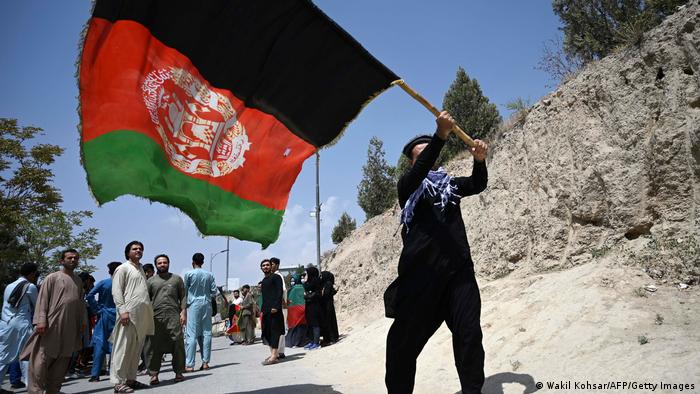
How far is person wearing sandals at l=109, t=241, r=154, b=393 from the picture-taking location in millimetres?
6137

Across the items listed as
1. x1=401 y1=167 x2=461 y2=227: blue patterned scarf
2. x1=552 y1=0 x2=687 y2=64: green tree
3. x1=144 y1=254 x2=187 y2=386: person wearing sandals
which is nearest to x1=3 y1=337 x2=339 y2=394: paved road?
x1=144 y1=254 x2=187 y2=386: person wearing sandals

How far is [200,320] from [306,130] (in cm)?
534

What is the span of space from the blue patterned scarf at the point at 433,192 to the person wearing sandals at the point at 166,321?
510cm

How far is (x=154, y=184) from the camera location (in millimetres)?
4516

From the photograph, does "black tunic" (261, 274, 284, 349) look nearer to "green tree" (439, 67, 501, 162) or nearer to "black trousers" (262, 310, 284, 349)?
"black trousers" (262, 310, 284, 349)

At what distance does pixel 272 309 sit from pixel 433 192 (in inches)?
249

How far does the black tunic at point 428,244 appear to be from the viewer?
11.6 ft

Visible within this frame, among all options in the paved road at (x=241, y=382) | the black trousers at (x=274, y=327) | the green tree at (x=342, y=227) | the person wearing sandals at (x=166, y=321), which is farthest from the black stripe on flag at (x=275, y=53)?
the green tree at (x=342, y=227)

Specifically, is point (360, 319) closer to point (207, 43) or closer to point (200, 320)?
point (200, 320)

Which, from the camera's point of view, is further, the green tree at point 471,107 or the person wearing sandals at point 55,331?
the green tree at point 471,107

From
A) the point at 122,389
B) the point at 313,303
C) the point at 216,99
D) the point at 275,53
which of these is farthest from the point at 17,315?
the point at 275,53

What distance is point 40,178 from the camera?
64.1 feet

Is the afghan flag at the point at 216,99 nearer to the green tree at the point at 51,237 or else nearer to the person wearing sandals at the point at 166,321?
the person wearing sandals at the point at 166,321

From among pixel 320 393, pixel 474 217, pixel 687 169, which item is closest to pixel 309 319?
pixel 474 217
